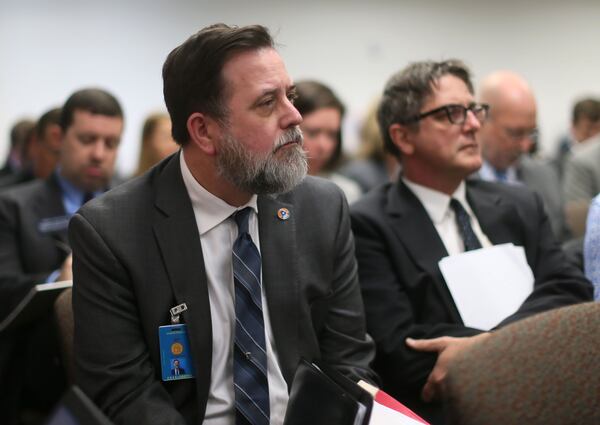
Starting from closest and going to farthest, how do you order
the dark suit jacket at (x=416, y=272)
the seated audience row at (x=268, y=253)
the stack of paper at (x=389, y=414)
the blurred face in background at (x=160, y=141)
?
1. the stack of paper at (x=389, y=414)
2. the seated audience row at (x=268, y=253)
3. the dark suit jacket at (x=416, y=272)
4. the blurred face in background at (x=160, y=141)

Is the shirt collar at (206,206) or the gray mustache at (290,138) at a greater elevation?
the gray mustache at (290,138)

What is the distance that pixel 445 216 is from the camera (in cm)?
216

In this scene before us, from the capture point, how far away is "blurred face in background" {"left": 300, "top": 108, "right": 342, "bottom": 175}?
10.7 feet

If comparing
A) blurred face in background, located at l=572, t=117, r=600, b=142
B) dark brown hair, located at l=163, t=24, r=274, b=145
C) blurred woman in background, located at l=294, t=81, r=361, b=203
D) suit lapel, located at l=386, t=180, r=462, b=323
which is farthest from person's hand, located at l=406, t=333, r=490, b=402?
blurred face in background, located at l=572, t=117, r=600, b=142

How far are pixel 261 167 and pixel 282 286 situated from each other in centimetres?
30

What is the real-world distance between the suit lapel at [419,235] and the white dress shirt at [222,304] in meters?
0.56

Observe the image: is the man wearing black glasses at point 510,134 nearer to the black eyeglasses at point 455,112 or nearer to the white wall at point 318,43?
the black eyeglasses at point 455,112

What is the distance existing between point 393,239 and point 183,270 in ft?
2.43

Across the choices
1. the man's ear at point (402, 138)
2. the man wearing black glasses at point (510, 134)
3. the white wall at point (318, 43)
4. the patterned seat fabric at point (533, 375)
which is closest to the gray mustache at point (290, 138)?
the man's ear at point (402, 138)

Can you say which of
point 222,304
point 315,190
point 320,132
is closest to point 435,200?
point 315,190

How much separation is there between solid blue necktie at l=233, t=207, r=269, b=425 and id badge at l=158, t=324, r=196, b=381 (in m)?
0.11

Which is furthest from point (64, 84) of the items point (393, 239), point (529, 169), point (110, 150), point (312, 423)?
point (312, 423)

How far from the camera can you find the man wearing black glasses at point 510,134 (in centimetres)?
349

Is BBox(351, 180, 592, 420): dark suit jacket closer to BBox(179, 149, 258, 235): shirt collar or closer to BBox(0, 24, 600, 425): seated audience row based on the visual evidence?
BBox(0, 24, 600, 425): seated audience row
